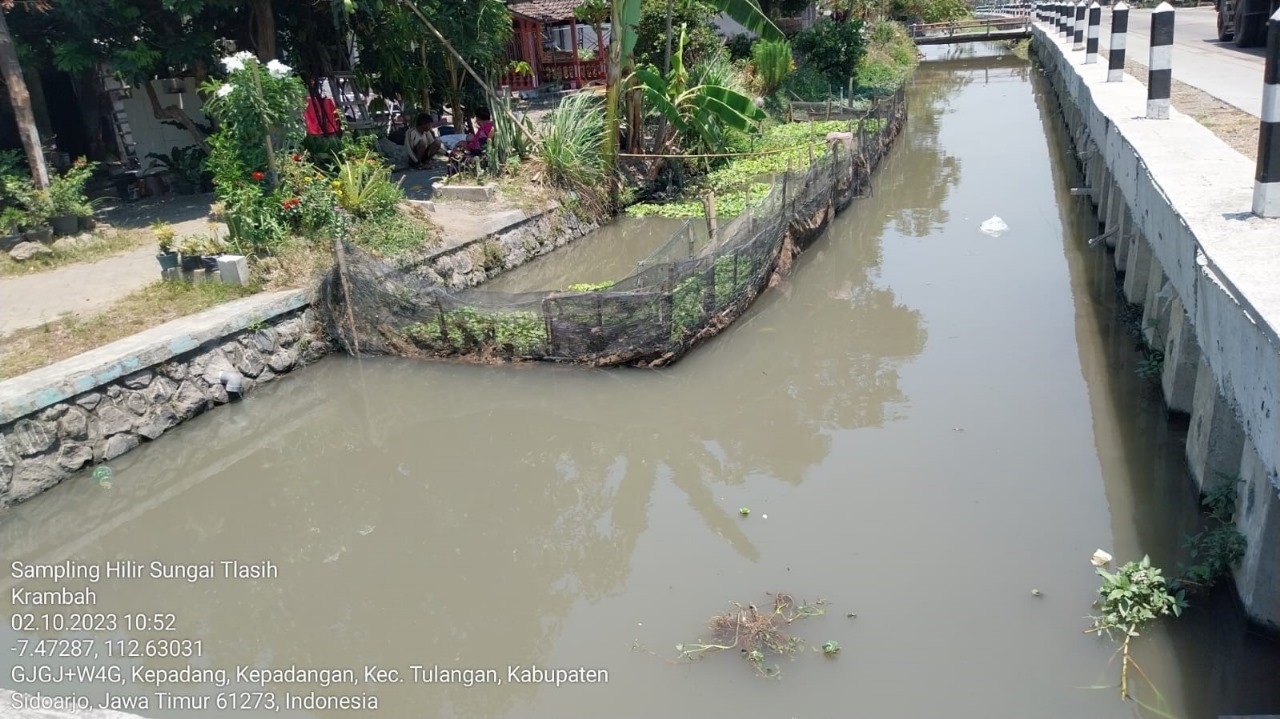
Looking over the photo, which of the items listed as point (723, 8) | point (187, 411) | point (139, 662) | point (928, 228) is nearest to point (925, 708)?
point (139, 662)

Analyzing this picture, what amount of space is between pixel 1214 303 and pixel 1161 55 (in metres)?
4.77

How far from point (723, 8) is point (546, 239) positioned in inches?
191

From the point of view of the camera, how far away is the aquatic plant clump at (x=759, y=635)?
4598 millimetres

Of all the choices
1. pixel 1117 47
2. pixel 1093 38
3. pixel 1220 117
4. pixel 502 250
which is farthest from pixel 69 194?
pixel 1093 38

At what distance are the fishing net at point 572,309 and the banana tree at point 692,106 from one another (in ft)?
13.8

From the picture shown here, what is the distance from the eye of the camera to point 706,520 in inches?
236

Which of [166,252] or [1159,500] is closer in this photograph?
[1159,500]

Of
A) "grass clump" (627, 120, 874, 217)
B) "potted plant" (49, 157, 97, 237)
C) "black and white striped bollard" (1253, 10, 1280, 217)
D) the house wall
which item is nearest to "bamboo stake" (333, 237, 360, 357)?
"potted plant" (49, 157, 97, 237)

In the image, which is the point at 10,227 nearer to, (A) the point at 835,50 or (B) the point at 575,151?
(B) the point at 575,151

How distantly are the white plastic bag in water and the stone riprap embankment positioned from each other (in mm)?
8515

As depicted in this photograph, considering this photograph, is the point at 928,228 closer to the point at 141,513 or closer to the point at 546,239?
the point at 546,239

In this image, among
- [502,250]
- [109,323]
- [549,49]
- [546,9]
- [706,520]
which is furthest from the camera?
[549,49]

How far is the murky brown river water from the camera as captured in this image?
452 cm

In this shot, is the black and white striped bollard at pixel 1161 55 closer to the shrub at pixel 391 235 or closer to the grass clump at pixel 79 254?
the shrub at pixel 391 235
